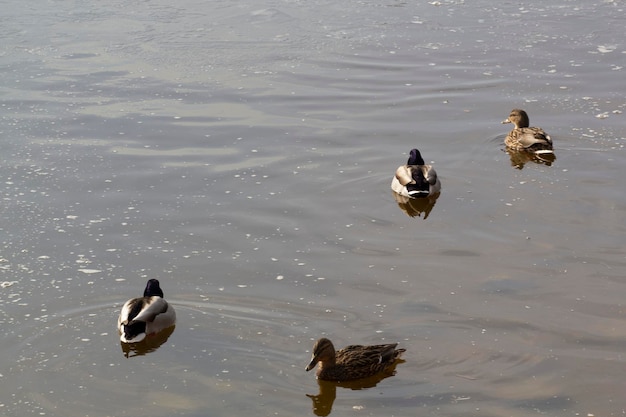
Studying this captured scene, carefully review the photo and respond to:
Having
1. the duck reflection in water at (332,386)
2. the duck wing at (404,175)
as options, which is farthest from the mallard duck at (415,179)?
the duck reflection in water at (332,386)

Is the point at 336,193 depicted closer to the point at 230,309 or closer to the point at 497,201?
the point at 497,201

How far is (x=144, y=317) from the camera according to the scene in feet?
31.5

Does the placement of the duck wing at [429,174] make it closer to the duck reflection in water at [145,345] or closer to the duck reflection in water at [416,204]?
the duck reflection in water at [416,204]

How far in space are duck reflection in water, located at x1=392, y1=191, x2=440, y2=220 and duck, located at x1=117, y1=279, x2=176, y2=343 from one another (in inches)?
145

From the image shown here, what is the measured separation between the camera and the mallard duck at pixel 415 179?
12.9 meters

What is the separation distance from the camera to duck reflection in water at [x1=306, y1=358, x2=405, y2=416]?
344 inches

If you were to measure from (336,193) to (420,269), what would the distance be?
241 cm

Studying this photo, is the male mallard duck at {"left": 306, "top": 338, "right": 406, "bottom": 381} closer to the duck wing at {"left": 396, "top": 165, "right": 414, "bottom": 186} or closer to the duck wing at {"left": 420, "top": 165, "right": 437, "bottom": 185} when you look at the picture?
the duck wing at {"left": 396, "top": 165, "right": 414, "bottom": 186}

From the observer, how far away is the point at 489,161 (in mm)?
14359

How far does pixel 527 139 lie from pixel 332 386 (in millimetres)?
6266

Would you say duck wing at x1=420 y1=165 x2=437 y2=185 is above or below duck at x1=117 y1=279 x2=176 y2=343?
above

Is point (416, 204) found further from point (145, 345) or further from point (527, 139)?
point (145, 345)

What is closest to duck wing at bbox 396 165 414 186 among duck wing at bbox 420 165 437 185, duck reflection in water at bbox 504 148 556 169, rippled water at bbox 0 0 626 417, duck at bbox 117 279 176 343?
duck wing at bbox 420 165 437 185

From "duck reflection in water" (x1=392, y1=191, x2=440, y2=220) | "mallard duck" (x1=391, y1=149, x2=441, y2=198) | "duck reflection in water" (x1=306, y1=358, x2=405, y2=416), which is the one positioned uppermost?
"mallard duck" (x1=391, y1=149, x2=441, y2=198)
